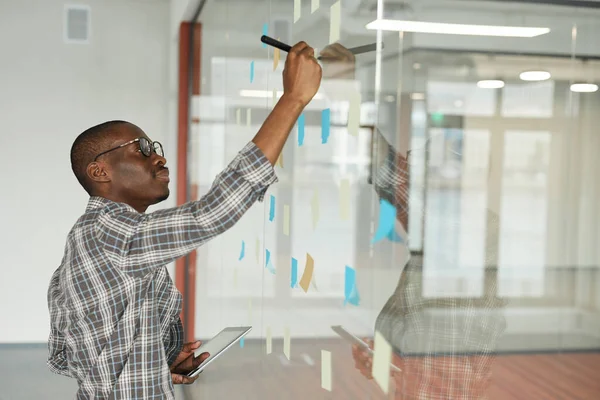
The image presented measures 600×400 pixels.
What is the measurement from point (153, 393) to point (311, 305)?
41cm

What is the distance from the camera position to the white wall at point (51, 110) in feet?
20.1

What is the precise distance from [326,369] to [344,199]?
15.2 inches

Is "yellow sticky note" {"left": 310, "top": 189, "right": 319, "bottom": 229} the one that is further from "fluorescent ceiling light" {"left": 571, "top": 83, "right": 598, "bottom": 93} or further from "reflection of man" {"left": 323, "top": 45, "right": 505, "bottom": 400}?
"fluorescent ceiling light" {"left": 571, "top": 83, "right": 598, "bottom": 93}

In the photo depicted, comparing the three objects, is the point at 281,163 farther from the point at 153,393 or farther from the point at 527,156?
the point at 527,156

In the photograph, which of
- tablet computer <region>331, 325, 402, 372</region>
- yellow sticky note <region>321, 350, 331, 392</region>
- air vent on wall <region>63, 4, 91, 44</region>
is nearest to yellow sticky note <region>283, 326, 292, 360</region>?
yellow sticky note <region>321, 350, 331, 392</region>

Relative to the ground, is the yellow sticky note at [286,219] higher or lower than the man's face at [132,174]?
lower

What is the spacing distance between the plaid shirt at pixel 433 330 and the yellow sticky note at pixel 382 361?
16 millimetres

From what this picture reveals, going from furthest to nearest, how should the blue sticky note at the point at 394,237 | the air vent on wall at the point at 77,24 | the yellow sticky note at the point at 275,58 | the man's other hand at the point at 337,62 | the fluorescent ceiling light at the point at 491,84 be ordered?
1. the air vent on wall at the point at 77,24
2. the yellow sticky note at the point at 275,58
3. the man's other hand at the point at 337,62
4. the blue sticky note at the point at 394,237
5. the fluorescent ceiling light at the point at 491,84

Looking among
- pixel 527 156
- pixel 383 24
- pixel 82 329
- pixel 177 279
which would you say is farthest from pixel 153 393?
pixel 177 279

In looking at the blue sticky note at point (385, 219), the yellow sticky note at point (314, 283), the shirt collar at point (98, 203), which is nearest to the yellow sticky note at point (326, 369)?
the yellow sticky note at point (314, 283)

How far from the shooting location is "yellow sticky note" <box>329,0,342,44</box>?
4.78 feet

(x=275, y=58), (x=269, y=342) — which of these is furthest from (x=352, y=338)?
(x=275, y=58)

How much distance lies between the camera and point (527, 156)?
82 centimetres

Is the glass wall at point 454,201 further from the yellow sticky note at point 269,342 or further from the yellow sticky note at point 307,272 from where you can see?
the yellow sticky note at point 269,342
